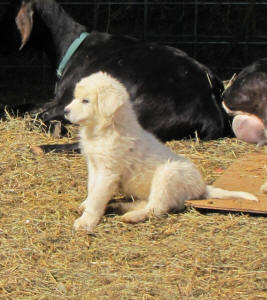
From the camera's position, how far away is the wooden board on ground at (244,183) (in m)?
4.26

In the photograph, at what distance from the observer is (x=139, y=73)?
6070 millimetres

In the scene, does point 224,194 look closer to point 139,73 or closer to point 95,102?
point 95,102

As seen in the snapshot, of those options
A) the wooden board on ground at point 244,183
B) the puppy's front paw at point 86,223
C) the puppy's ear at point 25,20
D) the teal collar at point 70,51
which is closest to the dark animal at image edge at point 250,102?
the wooden board on ground at point 244,183

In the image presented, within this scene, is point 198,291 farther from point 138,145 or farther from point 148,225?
point 138,145

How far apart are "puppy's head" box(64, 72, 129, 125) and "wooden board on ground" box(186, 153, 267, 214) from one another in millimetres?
766

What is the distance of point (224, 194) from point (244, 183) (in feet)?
1.39

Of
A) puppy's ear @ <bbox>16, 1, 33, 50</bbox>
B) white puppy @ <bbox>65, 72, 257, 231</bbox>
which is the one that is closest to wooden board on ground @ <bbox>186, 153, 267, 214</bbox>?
white puppy @ <bbox>65, 72, 257, 231</bbox>

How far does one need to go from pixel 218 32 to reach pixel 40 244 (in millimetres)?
6117

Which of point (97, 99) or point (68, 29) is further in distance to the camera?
point (68, 29)

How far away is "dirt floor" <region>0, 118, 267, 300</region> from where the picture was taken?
3402 millimetres

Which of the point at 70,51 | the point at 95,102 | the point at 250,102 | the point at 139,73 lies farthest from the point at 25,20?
the point at 95,102

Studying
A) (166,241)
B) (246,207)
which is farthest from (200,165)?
(166,241)

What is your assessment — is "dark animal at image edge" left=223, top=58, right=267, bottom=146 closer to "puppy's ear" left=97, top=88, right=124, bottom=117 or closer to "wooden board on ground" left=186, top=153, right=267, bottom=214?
"wooden board on ground" left=186, top=153, right=267, bottom=214

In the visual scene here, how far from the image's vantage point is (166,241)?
3936 millimetres
